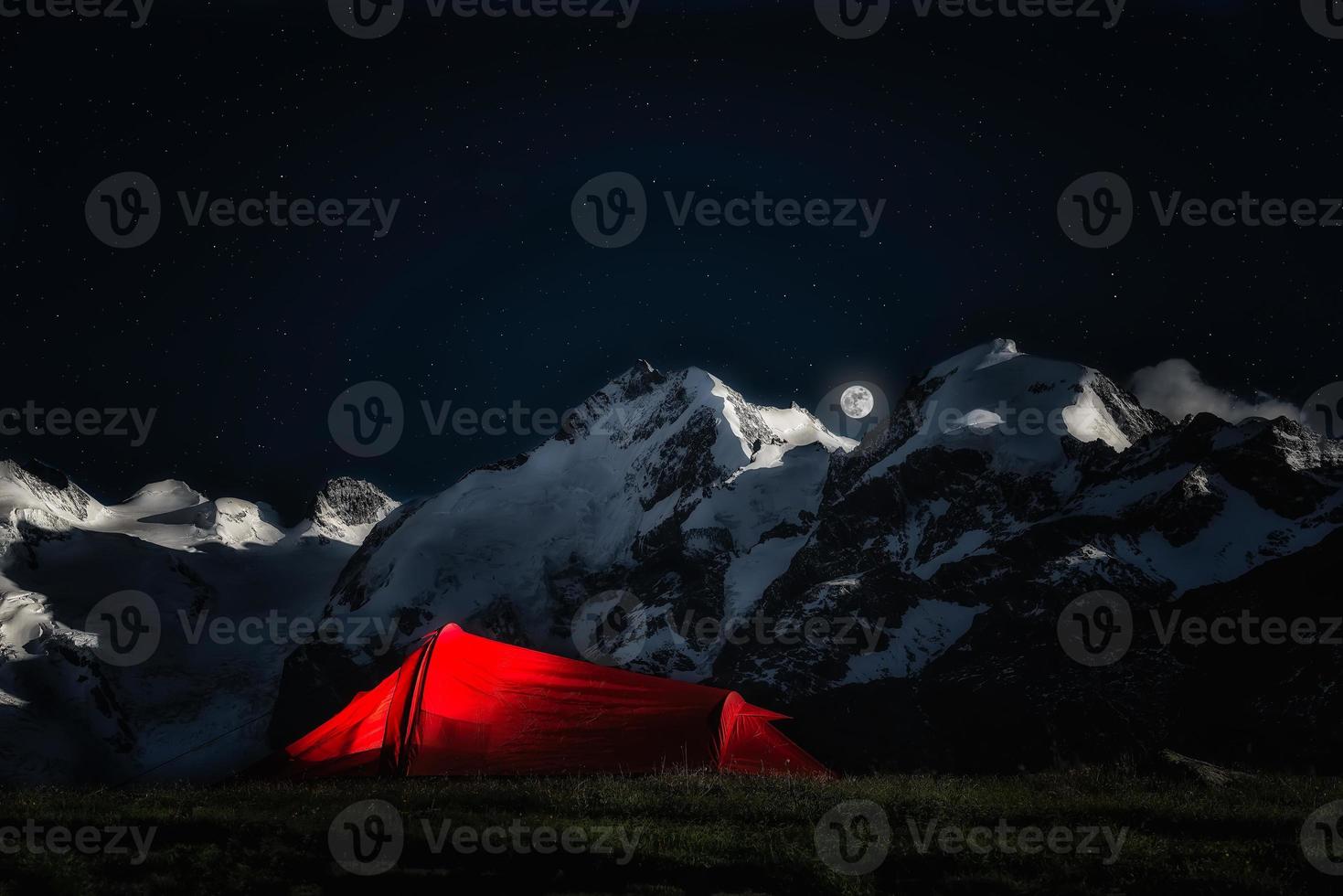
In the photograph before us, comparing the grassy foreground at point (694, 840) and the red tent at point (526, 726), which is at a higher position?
the grassy foreground at point (694, 840)

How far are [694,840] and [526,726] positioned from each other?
9818mm

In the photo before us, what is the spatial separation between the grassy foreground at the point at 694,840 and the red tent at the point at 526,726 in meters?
4.28

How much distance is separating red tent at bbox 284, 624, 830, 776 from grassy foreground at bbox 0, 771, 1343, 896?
4.28m

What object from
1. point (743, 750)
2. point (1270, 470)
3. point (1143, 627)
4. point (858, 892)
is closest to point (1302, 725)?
point (1143, 627)

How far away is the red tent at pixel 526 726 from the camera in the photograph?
734 inches

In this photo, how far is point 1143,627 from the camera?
169m

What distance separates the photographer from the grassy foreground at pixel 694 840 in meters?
9.15

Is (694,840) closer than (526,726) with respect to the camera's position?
Yes

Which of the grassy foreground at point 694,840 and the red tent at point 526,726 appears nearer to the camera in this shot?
the grassy foreground at point 694,840

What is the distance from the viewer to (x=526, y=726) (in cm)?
1952

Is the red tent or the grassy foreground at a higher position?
the grassy foreground

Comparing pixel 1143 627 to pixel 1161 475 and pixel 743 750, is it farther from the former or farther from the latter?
pixel 743 750

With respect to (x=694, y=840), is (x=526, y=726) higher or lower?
lower

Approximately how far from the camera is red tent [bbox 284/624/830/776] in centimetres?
1864
